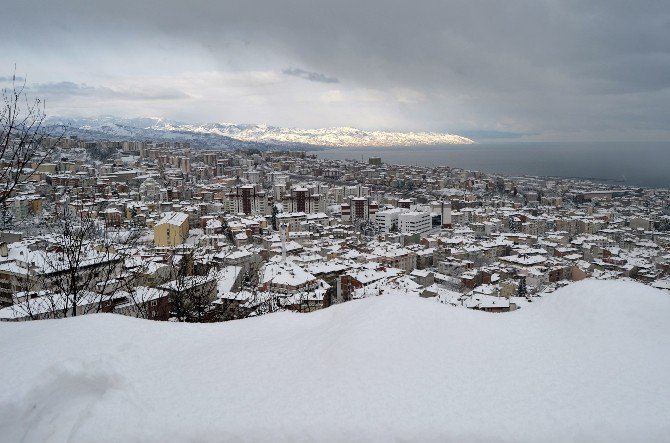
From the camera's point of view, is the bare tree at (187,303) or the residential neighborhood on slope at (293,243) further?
the residential neighborhood on slope at (293,243)

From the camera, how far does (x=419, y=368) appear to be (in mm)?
2242

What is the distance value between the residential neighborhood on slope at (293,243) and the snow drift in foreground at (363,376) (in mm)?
2680

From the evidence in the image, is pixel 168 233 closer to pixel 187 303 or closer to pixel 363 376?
pixel 187 303

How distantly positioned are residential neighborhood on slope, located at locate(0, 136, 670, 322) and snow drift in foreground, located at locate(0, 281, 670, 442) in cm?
268

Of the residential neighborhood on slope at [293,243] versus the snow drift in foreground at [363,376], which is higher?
the snow drift in foreground at [363,376]

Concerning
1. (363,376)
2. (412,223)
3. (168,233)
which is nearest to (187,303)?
(363,376)

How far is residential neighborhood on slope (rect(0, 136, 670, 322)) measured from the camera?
6.60 metres

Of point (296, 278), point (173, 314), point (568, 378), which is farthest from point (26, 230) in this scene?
point (568, 378)

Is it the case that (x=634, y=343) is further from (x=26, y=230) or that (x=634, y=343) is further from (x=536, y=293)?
(x=26, y=230)

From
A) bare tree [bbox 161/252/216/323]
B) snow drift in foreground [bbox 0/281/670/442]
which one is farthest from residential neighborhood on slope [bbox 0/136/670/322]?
snow drift in foreground [bbox 0/281/670/442]

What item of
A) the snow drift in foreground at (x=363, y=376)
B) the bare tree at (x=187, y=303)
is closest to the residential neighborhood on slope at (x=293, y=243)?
the bare tree at (x=187, y=303)

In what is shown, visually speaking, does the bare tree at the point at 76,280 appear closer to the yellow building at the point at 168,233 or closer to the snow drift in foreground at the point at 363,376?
the snow drift in foreground at the point at 363,376

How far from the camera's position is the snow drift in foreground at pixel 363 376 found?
1927 mm

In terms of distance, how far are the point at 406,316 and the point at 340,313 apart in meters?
0.47
